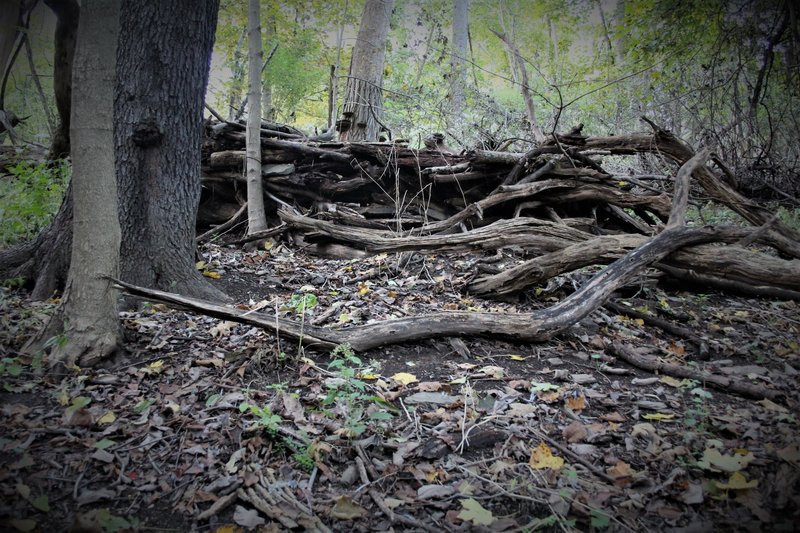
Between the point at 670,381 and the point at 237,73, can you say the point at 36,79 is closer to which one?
the point at 237,73

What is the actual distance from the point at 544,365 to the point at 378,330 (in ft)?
4.04

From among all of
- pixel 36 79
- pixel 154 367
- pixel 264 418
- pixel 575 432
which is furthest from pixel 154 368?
pixel 36 79

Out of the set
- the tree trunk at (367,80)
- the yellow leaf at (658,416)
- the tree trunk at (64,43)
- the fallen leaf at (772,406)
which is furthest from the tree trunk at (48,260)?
the fallen leaf at (772,406)

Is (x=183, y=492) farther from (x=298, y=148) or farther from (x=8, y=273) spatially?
(x=298, y=148)

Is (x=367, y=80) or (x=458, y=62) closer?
(x=367, y=80)

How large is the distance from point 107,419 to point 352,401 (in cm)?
124

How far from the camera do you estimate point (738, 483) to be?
1824mm

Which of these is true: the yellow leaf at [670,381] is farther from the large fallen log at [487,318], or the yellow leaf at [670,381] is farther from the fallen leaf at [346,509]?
the fallen leaf at [346,509]

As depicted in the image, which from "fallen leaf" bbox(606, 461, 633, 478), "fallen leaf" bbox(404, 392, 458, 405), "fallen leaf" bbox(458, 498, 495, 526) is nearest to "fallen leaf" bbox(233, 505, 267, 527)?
"fallen leaf" bbox(458, 498, 495, 526)

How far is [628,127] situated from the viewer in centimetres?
977

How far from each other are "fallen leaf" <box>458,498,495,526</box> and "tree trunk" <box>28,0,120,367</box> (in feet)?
7.69

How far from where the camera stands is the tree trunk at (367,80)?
284 inches

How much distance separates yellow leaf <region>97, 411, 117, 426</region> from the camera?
7.45 ft

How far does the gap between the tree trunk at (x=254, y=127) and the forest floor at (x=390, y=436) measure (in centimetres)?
275
